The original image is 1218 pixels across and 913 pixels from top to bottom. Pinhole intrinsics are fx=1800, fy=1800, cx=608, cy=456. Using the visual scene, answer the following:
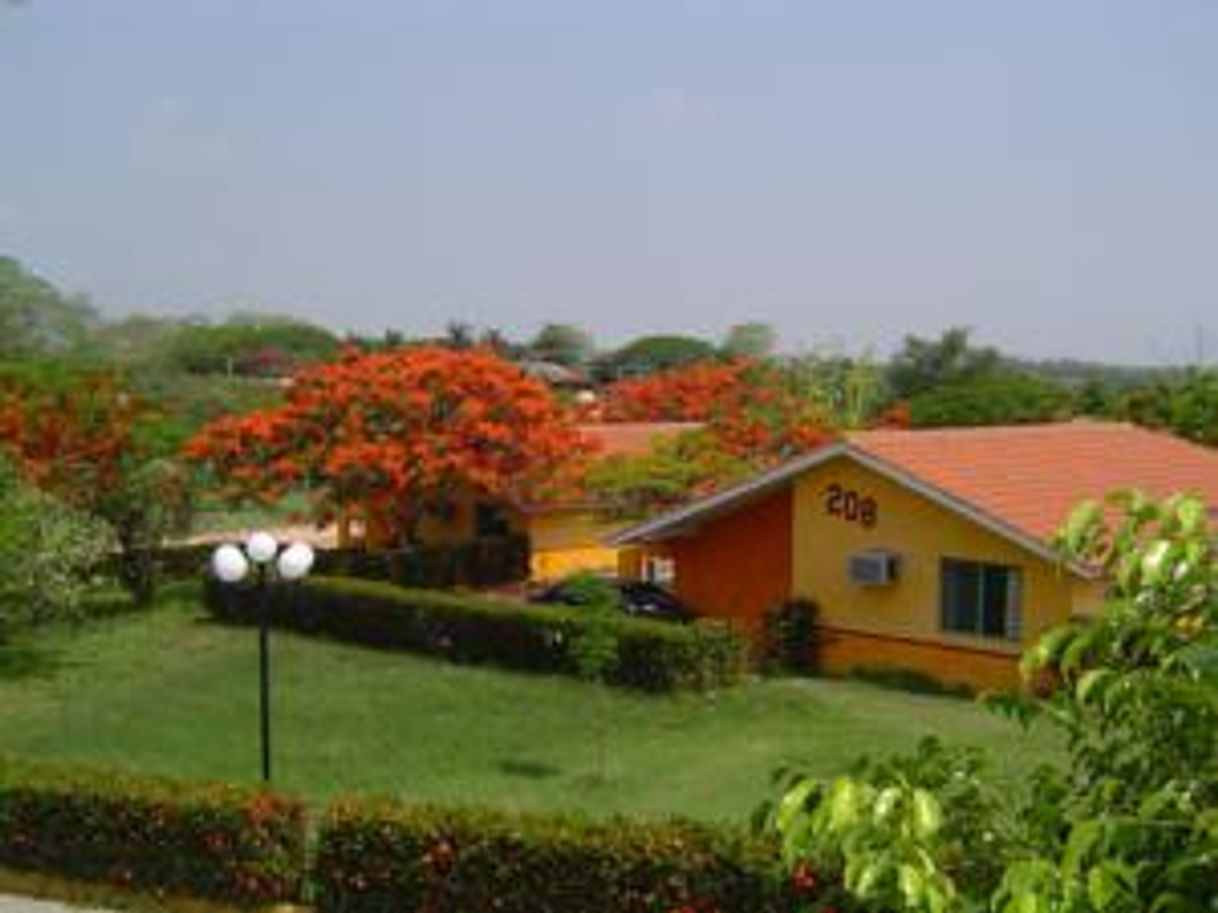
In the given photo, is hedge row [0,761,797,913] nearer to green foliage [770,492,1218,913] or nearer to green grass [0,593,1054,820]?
green grass [0,593,1054,820]

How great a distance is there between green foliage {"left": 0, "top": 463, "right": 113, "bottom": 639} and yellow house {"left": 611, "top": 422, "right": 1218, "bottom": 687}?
30.8ft

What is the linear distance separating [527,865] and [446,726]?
1032 centimetres

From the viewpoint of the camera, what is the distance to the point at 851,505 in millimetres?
29344

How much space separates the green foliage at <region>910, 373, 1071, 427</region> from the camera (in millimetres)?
52500

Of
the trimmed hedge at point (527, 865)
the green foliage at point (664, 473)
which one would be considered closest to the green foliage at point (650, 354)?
the green foliage at point (664, 473)

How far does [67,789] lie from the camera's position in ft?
55.2

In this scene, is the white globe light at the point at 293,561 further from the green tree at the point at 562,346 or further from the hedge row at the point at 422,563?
the green tree at the point at 562,346

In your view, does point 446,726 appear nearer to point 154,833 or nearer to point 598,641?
point 598,641

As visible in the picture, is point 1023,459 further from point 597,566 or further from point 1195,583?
point 1195,583

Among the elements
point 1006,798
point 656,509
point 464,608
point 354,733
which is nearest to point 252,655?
point 464,608

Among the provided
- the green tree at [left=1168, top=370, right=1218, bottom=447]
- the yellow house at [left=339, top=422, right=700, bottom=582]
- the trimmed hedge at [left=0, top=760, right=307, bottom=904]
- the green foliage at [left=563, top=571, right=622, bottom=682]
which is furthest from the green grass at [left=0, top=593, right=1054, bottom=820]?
the green tree at [left=1168, top=370, right=1218, bottom=447]

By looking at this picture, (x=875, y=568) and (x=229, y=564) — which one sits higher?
(x=229, y=564)

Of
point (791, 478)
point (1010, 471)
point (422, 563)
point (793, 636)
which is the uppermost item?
point (1010, 471)

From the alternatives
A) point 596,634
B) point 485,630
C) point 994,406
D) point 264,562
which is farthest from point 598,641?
point 994,406
